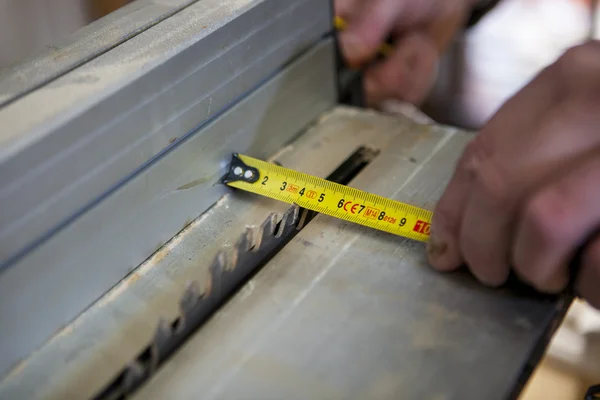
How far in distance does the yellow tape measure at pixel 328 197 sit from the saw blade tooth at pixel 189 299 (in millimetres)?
276

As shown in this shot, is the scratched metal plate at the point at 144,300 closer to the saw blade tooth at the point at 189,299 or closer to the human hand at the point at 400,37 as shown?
the saw blade tooth at the point at 189,299

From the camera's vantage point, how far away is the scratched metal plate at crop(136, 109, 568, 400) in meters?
0.75

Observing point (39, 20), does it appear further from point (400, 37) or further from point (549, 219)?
point (549, 219)

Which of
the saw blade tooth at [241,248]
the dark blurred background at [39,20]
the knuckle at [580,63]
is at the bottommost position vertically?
the saw blade tooth at [241,248]

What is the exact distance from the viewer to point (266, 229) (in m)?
0.92

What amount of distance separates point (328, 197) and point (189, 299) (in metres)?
0.33

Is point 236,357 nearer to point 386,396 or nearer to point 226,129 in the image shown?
point 386,396

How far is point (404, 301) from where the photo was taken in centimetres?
86

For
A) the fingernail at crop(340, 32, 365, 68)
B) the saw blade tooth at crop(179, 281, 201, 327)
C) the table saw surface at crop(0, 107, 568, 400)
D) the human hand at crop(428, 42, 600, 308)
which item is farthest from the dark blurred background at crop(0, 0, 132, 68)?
the human hand at crop(428, 42, 600, 308)

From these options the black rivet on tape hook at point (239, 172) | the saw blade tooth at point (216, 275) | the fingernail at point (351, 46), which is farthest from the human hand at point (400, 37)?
the saw blade tooth at point (216, 275)

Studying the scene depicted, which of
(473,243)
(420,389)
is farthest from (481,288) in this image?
(420,389)

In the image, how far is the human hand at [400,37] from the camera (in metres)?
1.43

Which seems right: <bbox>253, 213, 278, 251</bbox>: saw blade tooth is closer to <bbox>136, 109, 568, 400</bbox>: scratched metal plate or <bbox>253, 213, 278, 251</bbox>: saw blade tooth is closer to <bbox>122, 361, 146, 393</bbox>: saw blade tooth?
<bbox>136, 109, 568, 400</bbox>: scratched metal plate

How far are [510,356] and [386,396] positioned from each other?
178 millimetres
